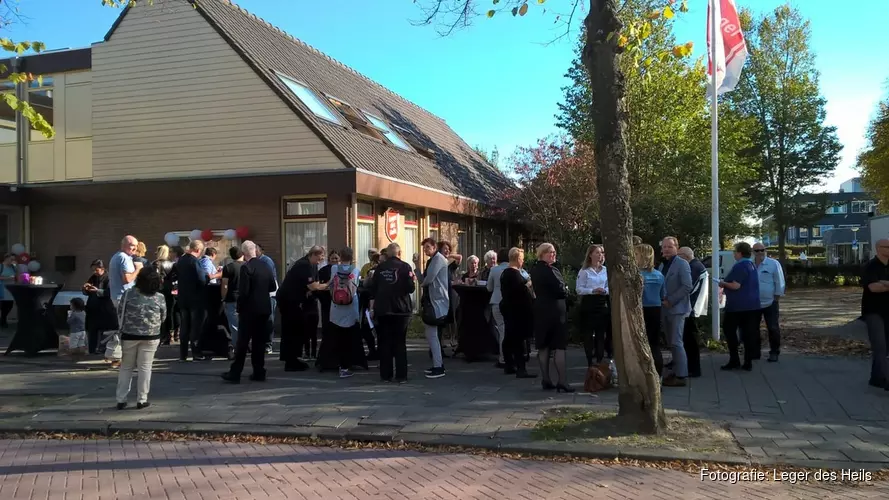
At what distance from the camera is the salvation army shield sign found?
49.4 feet

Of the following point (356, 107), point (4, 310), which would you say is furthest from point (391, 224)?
point (4, 310)

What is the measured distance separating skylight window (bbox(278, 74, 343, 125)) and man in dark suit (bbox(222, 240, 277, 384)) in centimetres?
640

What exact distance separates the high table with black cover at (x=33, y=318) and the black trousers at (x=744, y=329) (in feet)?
33.2

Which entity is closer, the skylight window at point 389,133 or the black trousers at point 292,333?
the black trousers at point 292,333

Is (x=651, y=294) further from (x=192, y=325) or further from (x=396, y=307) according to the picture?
(x=192, y=325)

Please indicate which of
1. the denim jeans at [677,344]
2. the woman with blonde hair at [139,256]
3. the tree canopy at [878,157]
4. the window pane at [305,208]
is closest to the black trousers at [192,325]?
the woman with blonde hair at [139,256]

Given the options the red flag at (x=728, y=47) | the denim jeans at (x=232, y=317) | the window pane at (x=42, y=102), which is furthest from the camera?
the window pane at (x=42, y=102)

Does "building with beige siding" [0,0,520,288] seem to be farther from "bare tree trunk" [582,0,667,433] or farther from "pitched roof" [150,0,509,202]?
"bare tree trunk" [582,0,667,433]

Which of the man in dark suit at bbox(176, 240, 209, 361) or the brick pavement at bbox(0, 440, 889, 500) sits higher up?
the man in dark suit at bbox(176, 240, 209, 361)

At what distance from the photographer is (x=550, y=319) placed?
7520mm

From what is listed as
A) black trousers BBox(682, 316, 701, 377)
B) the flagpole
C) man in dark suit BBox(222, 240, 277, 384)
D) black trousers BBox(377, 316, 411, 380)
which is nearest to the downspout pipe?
man in dark suit BBox(222, 240, 277, 384)

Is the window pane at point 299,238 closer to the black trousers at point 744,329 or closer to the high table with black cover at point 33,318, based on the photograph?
Result: the high table with black cover at point 33,318

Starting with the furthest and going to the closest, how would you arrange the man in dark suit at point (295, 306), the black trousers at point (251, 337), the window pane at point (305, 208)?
the window pane at point (305, 208) → the man in dark suit at point (295, 306) → the black trousers at point (251, 337)

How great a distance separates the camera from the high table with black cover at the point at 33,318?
9.95 m
